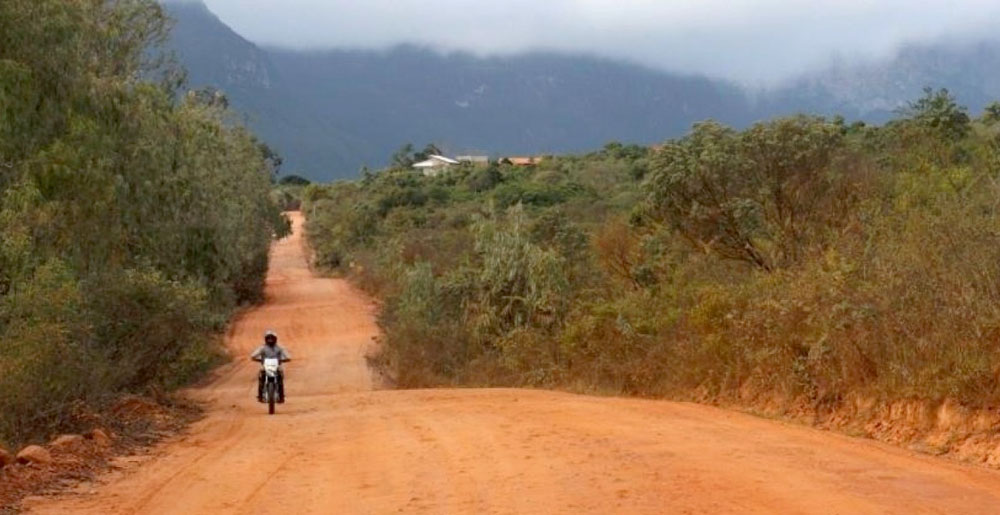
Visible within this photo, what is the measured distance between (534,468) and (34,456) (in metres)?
5.66

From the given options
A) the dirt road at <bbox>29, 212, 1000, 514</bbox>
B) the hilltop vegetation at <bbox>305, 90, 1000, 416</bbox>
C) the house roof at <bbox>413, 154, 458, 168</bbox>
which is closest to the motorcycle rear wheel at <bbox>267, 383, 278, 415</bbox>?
the dirt road at <bbox>29, 212, 1000, 514</bbox>

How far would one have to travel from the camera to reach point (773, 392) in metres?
18.0

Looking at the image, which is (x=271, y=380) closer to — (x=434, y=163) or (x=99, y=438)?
(x=99, y=438)

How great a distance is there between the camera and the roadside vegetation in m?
16.2

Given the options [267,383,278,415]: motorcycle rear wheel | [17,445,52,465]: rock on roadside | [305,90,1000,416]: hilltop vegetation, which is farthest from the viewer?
[267,383,278,415]: motorcycle rear wheel

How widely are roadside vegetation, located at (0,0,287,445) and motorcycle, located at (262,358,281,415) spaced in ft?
6.48

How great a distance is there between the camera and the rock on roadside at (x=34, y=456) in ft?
43.0

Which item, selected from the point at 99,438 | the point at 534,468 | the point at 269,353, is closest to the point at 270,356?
the point at 269,353

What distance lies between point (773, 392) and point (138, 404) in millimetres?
10844

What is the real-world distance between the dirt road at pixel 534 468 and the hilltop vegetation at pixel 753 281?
1.27 meters

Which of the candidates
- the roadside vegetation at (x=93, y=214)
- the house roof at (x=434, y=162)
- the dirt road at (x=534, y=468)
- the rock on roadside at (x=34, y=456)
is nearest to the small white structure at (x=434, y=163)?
the house roof at (x=434, y=162)

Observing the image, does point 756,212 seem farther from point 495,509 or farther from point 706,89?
point 706,89

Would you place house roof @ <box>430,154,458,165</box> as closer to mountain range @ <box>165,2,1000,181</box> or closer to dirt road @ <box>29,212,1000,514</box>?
mountain range @ <box>165,2,1000,181</box>

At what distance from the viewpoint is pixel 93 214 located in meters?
19.5
